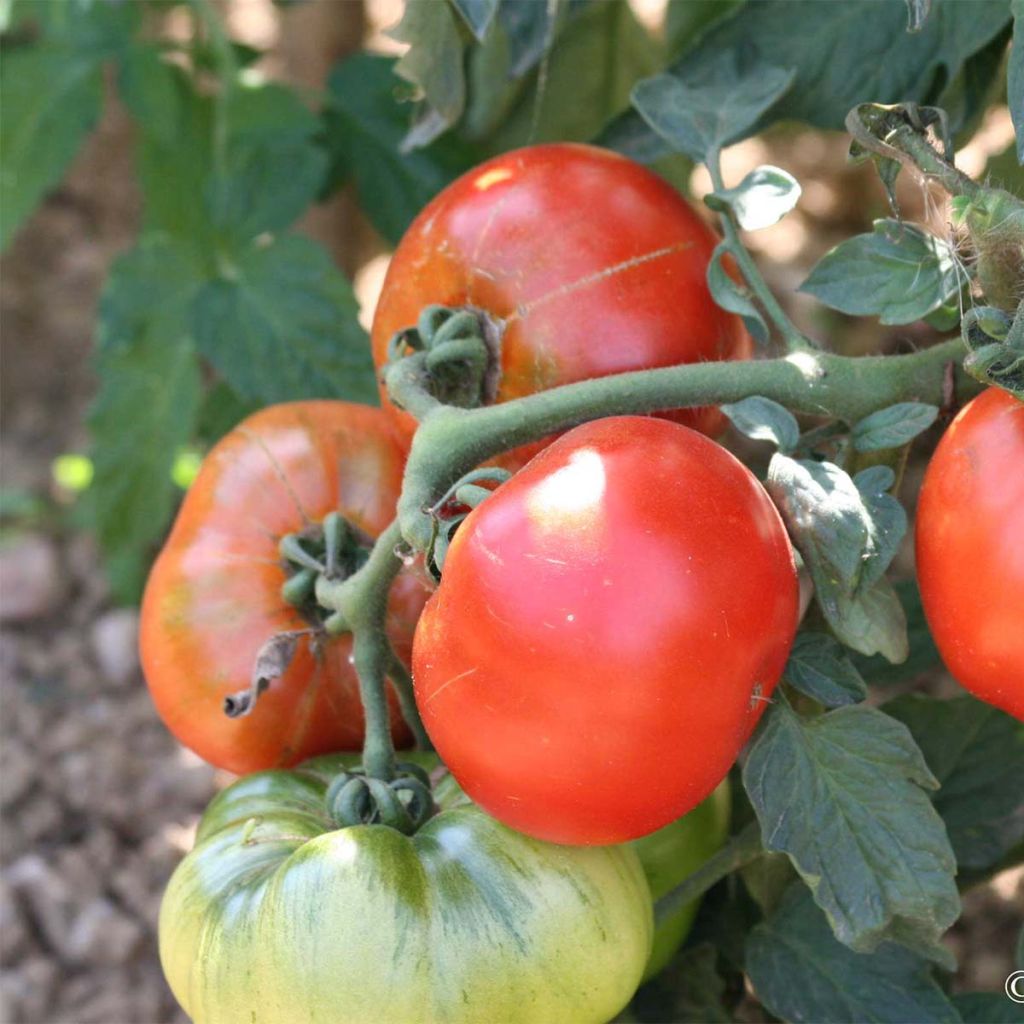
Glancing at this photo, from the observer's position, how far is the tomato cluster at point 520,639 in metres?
0.81

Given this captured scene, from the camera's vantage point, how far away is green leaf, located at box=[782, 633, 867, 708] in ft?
2.99

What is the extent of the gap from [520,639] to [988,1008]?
54 cm

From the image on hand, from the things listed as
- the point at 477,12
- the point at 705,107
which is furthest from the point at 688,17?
the point at 477,12

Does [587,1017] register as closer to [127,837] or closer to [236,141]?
[127,837]

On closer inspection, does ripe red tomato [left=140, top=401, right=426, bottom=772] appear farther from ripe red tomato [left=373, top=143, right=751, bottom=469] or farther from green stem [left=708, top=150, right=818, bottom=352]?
green stem [left=708, top=150, right=818, bottom=352]

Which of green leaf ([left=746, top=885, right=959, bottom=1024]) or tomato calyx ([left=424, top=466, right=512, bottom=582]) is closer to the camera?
tomato calyx ([left=424, top=466, right=512, bottom=582])

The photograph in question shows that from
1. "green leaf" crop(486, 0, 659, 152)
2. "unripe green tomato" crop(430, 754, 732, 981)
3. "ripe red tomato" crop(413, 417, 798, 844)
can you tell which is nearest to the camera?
"ripe red tomato" crop(413, 417, 798, 844)

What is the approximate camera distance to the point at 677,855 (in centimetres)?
115

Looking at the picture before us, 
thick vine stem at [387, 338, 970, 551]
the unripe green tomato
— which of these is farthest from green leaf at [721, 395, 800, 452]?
the unripe green tomato

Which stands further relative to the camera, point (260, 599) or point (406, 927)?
point (260, 599)

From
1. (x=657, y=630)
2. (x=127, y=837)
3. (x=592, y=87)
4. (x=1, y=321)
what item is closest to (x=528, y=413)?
(x=657, y=630)

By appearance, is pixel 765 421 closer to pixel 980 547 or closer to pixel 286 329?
pixel 980 547

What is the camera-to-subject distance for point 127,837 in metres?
1.76

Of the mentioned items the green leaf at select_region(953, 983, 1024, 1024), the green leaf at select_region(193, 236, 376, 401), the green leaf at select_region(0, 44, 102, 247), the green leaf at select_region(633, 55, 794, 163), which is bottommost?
the green leaf at select_region(953, 983, 1024, 1024)
